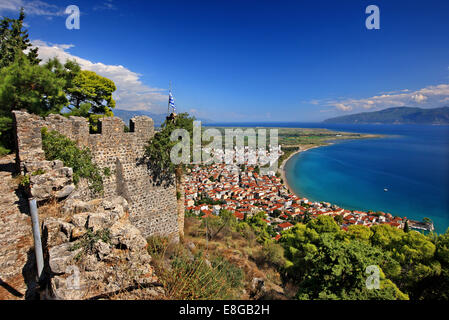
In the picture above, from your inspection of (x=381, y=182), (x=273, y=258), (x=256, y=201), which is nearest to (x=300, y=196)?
(x=256, y=201)

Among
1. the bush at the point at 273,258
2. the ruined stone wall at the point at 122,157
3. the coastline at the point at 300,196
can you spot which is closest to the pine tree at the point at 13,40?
the ruined stone wall at the point at 122,157

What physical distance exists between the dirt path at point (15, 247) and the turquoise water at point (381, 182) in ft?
148

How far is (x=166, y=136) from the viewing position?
23.1 ft

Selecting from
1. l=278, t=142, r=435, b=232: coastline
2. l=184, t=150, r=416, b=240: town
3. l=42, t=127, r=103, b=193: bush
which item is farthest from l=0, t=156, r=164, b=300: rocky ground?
l=278, t=142, r=435, b=232: coastline

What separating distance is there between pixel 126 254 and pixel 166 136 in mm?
4093

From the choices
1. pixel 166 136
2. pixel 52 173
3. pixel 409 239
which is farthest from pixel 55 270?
pixel 409 239

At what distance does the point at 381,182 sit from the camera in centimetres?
5891

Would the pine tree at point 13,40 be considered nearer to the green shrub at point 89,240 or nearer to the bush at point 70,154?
the bush at point 70,154

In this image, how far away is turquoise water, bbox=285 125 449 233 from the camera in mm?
42094

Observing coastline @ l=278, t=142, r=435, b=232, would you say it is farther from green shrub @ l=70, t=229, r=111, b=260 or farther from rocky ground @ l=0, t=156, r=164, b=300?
green shrub @ l=70, t=229, r=111, b=260

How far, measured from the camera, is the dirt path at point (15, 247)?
3.44 metres

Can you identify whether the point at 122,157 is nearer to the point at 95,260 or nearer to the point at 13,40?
the point at 95,260

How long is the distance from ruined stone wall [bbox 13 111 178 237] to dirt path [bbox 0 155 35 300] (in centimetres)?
102
